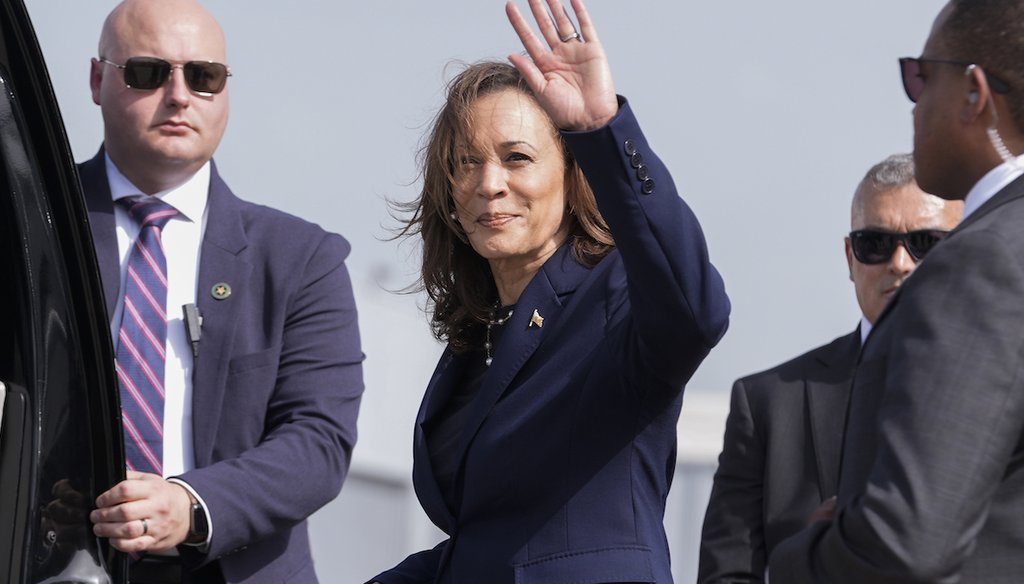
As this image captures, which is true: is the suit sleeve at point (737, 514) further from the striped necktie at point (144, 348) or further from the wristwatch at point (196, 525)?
the striped necktie at point (144, 348)

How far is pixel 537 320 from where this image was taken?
3.32m

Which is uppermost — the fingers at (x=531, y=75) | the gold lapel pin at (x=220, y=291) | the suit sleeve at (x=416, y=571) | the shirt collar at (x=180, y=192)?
the fingers at (x=531, y=75)

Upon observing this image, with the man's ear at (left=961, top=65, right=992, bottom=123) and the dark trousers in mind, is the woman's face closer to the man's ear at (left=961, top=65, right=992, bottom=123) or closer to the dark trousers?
the dark trousers

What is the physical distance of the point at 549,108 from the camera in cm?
289

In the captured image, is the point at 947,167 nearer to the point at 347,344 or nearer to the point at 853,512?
the point at 853,512

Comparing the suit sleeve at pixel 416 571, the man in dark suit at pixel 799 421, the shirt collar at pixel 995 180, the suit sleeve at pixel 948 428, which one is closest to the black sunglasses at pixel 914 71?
the shirt collar at pixel 995 180

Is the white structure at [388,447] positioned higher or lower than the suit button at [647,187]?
lower

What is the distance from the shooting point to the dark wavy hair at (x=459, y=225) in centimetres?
350

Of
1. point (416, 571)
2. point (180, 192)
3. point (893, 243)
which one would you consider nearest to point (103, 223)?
point (180, 192)

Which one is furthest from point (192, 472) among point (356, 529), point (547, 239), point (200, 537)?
point (356, 529)

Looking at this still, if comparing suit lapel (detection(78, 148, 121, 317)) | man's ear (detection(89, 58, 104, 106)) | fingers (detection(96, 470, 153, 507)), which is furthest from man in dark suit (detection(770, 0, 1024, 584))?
man's ear (detection(89, 58, 104, 106))

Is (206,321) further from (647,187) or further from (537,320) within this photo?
(647,187)

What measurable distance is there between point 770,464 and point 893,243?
779 millimetres

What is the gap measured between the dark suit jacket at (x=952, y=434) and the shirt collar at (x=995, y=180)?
0.10m
